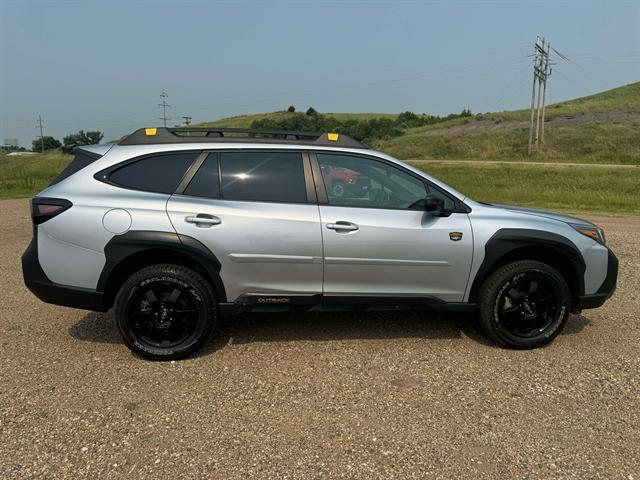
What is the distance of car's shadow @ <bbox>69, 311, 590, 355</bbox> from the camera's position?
14.1 feet

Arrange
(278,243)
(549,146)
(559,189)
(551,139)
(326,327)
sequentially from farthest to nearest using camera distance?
(551,139), (549,146), (559,189), (326,327), (278,243)

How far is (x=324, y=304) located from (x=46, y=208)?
2.21m

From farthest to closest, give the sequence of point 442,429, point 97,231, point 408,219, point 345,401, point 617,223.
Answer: point 617,223 < point 408,219 < point 97,231 < point 345,401 < point 442,429

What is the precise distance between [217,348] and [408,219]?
188 cm

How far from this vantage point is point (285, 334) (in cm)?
437

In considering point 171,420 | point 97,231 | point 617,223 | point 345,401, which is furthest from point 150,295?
point 617,223

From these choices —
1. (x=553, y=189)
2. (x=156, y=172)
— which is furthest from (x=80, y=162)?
(x=553, y=189)

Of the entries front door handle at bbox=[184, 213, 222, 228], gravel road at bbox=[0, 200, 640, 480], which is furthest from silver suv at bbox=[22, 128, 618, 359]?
gravel road at bbox=[0, 200, 640, 480]

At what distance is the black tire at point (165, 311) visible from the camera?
3.68 meters

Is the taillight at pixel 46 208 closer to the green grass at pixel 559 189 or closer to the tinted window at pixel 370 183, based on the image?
the tinted window at pixel 370 183

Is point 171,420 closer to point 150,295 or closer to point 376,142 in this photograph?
point 150,295

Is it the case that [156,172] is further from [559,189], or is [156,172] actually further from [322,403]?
[559,189]

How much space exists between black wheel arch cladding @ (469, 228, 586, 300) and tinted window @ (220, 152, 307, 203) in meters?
1.54

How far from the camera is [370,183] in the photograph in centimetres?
406
